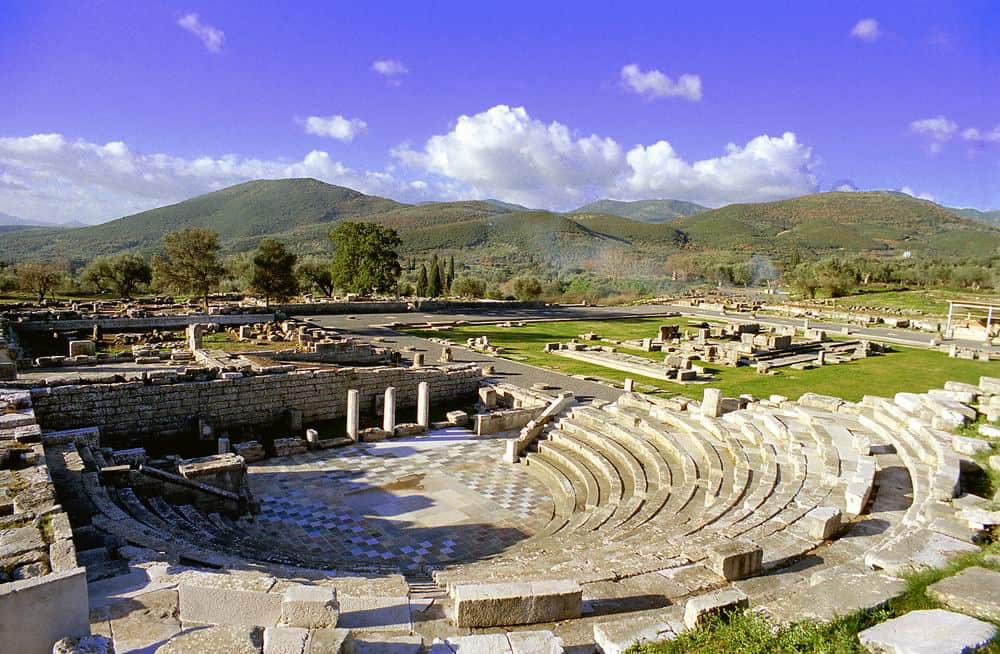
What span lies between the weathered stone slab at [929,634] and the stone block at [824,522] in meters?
3.00

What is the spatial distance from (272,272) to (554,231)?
124 m

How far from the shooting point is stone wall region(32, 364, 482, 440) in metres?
14.6

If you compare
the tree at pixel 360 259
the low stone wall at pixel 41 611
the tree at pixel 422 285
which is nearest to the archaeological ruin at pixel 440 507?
the low stone wall at pixel 41 611

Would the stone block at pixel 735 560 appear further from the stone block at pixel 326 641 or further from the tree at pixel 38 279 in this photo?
the tree at pixel 38 279

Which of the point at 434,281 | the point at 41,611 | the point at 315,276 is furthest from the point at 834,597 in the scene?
the point at 434,281

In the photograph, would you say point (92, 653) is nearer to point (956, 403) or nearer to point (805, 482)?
point (805, 482)

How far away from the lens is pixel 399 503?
1291 cm

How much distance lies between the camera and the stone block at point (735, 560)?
6.15m

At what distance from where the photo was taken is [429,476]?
571 inches

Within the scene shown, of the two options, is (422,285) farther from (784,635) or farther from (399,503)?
(784,635)

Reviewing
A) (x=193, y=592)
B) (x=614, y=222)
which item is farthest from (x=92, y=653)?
(x=614, y=222)

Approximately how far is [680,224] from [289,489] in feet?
603

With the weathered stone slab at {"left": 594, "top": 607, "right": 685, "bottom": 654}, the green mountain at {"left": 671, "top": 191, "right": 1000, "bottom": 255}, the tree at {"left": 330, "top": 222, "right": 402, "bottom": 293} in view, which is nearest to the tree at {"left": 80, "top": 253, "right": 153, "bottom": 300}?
the tree at {"left": 330, "top": 222, "right": 402, "bottom": 293}

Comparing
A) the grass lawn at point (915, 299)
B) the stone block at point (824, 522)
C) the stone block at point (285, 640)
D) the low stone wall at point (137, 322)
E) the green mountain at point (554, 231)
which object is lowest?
the stone block at point (824, 522)
